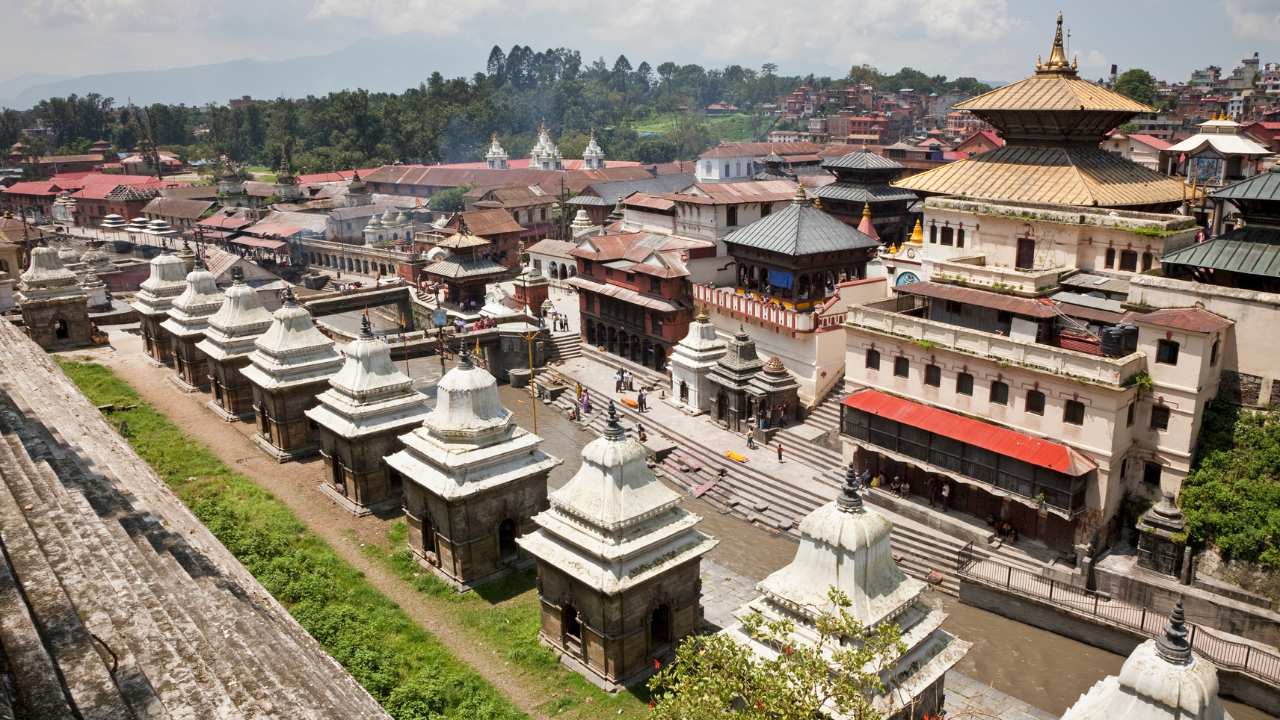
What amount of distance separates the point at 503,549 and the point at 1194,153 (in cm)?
4743

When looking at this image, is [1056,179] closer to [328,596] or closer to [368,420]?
[368,420]

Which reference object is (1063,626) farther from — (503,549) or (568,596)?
(503,549)

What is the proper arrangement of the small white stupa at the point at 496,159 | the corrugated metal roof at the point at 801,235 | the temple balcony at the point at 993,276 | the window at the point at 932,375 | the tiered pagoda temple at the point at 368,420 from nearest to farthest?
the tiered pagoda temple at the point at 368,420, the window at the point at 932,375, the temple balcony at the point at 993,276, the corrugated metal roof at the point at 801,235, the small white stupa at the point at 496,159

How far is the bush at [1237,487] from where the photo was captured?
85.9ft

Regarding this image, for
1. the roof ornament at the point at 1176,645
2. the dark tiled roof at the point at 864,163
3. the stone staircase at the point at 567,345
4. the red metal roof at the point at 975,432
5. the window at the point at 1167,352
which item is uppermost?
the dark tiled roof at the point at 864,163

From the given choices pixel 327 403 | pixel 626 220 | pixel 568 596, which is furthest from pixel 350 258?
pixel 568 596

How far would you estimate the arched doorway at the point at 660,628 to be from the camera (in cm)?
2373

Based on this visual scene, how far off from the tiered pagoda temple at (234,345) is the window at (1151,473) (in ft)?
123

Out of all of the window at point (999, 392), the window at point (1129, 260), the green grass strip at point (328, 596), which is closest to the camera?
the green grass strip at point (328, 596)

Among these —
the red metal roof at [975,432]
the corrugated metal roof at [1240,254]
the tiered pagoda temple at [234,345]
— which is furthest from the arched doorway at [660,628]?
the tiered pagoda temple at [234,345]

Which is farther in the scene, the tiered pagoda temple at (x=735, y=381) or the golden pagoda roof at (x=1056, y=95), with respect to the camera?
the tiered pagoda temple at (x=735, y=381)

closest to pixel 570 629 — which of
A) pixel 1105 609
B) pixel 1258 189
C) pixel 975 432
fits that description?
pixel 1105 609

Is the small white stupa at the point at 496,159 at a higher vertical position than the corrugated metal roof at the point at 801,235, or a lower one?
higher

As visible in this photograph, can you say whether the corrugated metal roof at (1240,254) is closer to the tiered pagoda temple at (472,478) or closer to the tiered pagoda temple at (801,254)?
the tiered pagoda temple at (801,254)
